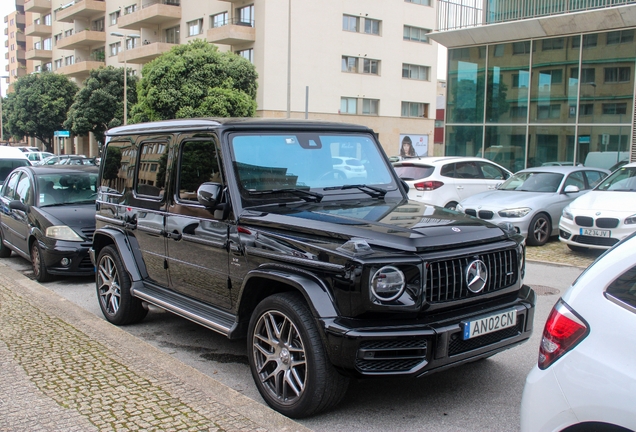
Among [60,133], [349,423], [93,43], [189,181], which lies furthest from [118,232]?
[93,43]

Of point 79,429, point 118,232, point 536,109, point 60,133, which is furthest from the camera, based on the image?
point 60,133

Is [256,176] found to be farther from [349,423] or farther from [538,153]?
[538,153]

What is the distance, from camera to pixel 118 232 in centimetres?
637

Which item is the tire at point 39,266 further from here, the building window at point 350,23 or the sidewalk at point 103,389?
the building window at point 350,23

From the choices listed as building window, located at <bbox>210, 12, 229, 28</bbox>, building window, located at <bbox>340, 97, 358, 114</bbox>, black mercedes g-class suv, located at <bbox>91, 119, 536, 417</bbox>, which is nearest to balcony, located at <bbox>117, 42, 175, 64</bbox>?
building window, located at <bbox>210, 12, 229, 28</bbox>

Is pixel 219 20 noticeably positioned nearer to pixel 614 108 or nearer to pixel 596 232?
pixel 614 108

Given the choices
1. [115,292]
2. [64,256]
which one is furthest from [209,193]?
[64,256]

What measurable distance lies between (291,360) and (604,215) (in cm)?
797

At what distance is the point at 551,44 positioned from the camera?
801 inches

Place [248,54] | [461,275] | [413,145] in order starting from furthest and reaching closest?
[413,145] → [248,54] → [461,275]

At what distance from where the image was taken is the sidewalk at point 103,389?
3.74 m

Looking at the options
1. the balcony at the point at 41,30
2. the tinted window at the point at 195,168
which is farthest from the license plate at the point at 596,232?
the balcony at the point at 41,30

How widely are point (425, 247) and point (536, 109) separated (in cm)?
1889

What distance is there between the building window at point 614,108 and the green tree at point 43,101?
166 feet
